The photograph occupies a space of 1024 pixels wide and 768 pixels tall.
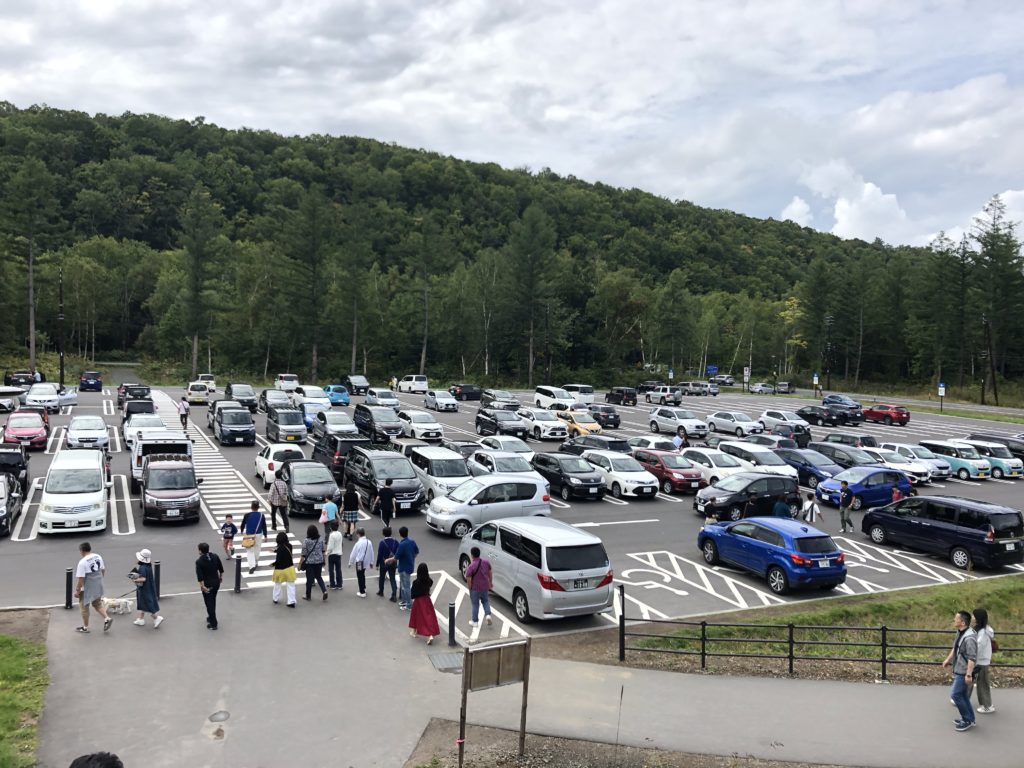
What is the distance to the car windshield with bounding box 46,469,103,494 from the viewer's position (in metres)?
19.5

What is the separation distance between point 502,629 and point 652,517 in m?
11.3

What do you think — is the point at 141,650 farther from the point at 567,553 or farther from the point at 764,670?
the point at 764,670

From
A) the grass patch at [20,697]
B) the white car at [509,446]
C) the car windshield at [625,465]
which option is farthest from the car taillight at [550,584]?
the white car at [509,446]

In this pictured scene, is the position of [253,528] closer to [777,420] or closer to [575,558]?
[575,558]

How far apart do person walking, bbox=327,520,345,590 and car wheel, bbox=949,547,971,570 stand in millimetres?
15682

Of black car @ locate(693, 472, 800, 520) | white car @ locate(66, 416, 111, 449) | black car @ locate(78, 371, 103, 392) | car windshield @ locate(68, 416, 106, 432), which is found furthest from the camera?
black car @ locate(78, 371, 103, 392)

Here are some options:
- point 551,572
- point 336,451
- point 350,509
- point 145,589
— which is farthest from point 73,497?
point 551,572

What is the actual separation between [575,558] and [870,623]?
20.9ft

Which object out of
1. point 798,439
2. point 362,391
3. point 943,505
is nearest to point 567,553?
point 943,505

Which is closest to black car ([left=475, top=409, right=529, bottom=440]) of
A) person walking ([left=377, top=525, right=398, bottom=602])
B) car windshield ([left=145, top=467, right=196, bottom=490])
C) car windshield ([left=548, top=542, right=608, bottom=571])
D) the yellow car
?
the yellow car

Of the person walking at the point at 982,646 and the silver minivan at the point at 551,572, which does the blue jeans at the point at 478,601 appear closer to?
the silver minivan at the point at 551,572

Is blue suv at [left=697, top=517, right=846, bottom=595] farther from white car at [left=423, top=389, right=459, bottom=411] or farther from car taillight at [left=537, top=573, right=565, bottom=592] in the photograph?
white car at [left=423, top=389, right=459, bottom=411]

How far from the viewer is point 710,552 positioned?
18.5 metres

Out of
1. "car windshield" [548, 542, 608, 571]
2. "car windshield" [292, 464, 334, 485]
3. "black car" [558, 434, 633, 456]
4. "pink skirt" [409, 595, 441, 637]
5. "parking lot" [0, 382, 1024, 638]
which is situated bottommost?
"parking lot" [0, 382, 1024, 638]
